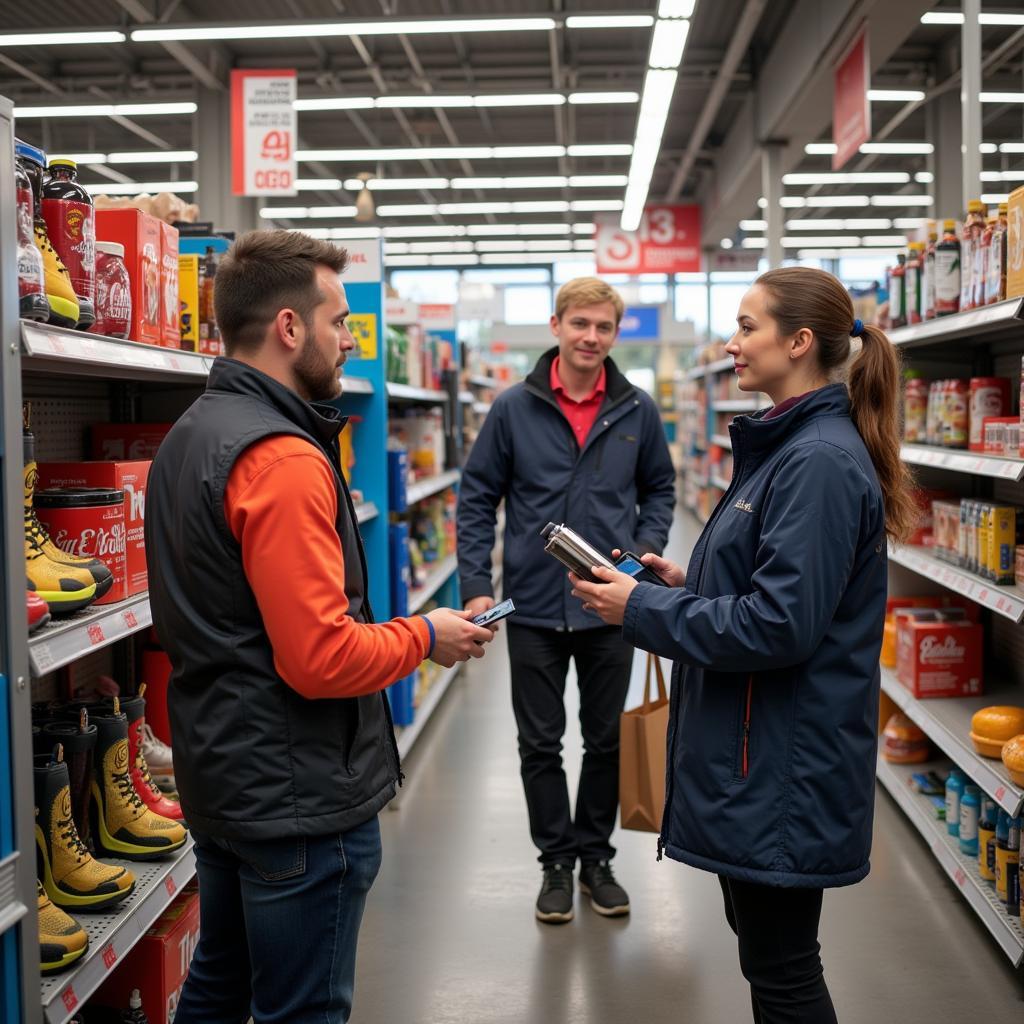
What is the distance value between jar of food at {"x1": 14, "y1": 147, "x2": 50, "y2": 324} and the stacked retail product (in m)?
0.85

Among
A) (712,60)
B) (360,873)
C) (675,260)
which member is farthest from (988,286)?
(675,260)

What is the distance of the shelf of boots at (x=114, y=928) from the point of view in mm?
1835

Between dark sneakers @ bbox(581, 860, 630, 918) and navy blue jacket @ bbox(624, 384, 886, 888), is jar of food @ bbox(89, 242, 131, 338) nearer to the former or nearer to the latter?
navy blue jacket @ bbox(624, 384, 886, 888)

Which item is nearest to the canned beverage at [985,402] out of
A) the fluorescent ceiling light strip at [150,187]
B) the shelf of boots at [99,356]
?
the shelf of boots at [99,356]

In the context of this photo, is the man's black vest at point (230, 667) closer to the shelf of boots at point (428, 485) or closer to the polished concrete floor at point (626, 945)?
the polished concrete floor at point (626, 945)

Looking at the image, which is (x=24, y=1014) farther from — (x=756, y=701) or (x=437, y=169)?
(x=437, y=169)

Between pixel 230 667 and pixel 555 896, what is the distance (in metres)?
2.02

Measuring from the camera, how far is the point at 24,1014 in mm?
1738

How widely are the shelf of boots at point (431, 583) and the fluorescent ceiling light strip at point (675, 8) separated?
3.83 m

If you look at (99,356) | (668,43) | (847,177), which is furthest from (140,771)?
(847,177)

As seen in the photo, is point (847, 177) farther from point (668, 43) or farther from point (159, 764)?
point (159, 764)

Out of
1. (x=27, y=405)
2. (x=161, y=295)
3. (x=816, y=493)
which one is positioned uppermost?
(x=161, y=295)

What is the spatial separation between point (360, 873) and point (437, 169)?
16.9 metres

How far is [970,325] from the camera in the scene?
328 cm
